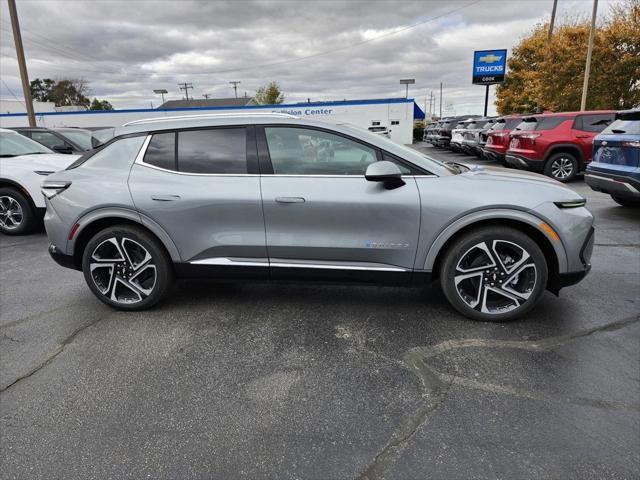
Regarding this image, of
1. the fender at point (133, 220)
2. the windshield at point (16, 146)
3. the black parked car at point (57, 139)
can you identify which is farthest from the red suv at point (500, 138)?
the fender at point (133, 220)

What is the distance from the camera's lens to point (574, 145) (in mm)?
10766

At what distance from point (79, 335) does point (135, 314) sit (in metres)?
0.48

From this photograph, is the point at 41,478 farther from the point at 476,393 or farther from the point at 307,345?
the point at 476,393

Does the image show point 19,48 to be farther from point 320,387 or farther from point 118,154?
point 320,387

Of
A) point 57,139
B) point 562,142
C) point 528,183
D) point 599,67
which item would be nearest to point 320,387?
point 528,183

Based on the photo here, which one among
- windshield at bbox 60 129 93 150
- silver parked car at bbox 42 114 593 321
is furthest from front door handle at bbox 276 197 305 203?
windshield at bbox 60 129 93 150

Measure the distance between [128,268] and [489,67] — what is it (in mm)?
36141

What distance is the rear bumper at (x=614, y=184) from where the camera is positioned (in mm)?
6383

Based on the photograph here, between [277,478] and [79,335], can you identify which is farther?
[79,335]

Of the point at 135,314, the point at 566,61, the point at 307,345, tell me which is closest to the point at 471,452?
the point at 307,345

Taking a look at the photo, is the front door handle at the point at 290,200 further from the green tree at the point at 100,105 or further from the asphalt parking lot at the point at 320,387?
the green tree at the point at 100,105

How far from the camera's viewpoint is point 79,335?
3.48 metres

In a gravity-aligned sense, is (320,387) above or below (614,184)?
below

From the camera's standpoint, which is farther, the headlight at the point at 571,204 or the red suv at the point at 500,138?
the red suv at the point at 500,138
